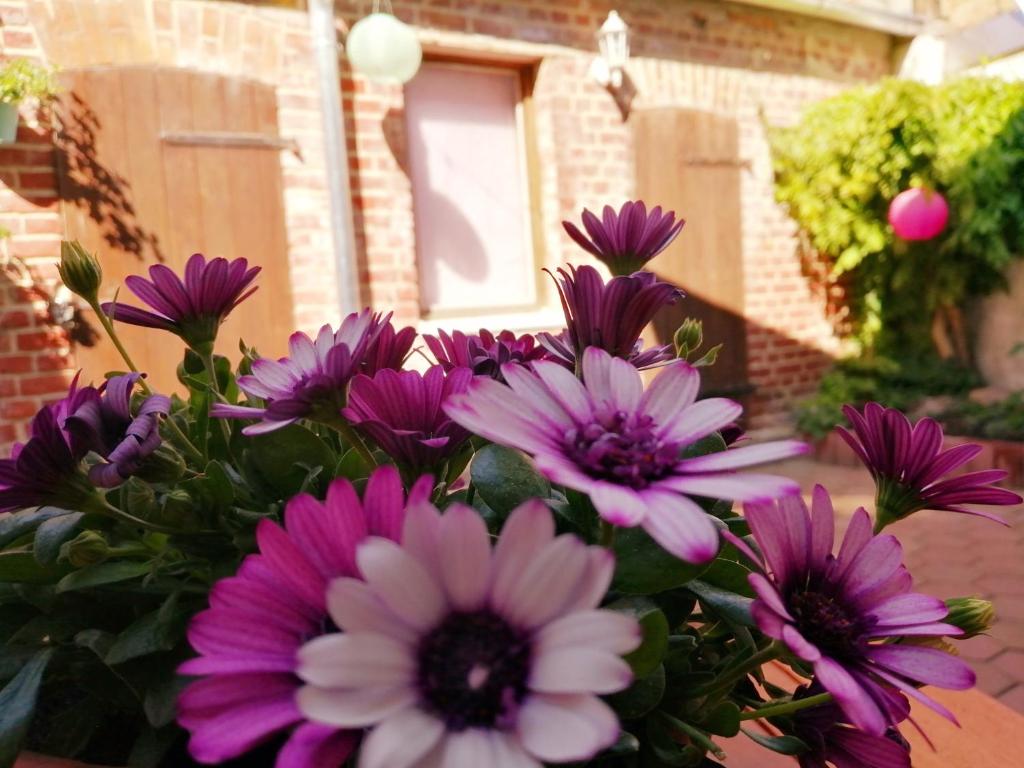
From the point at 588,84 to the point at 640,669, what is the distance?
440 centimetres

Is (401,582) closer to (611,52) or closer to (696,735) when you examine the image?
(696,735)

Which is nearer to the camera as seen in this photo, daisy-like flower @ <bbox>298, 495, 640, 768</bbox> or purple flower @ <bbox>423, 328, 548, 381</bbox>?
daisy-like flower @ <bbox>298, 495, 640, 768</bbox>

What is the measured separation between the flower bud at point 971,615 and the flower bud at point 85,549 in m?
0.44

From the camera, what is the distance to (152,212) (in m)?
3.29

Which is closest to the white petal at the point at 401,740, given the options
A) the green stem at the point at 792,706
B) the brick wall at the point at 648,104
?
the green stem at the point at 792,706

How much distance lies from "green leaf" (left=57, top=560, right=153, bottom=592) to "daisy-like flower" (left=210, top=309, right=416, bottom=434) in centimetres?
9

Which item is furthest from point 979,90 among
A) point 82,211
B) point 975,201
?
point 82,211

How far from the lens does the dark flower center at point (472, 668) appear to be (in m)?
0.26

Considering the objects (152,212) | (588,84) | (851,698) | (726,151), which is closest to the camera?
(851,698)

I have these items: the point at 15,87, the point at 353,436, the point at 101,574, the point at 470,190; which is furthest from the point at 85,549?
the point at 470,190

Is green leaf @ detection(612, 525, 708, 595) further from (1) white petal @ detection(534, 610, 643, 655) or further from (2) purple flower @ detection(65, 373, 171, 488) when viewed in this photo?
(2) purple flower @ detection(65, 373, 171, 488)

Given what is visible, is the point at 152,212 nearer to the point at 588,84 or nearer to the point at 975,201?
the point at 588,84

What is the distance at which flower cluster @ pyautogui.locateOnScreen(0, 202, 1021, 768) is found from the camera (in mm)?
251

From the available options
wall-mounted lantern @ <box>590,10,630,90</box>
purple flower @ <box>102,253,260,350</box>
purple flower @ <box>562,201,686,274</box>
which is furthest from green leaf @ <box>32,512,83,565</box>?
wall-mounted lantern @ <box>590,10,630,90</box>
